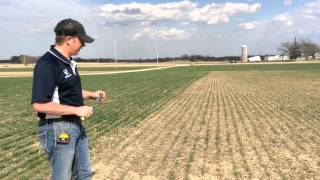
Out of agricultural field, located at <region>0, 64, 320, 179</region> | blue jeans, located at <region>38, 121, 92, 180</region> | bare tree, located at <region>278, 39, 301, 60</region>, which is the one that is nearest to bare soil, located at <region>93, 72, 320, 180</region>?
agricultural field, located at <region>0, 64, 320, 179</region>

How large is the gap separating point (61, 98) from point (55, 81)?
18 cm

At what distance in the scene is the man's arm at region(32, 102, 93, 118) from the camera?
3984 mm

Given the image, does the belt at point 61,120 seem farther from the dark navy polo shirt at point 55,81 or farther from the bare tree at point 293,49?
the bare tree at point 293,49

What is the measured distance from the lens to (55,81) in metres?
4.03

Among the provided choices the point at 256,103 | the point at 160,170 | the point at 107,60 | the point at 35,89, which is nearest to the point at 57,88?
the point at 35,89

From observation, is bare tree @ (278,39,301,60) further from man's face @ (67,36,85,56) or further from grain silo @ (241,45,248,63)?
man's face @ (67,36,85,56)

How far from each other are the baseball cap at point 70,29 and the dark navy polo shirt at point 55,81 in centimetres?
16

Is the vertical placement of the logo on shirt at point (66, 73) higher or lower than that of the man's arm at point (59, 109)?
higher

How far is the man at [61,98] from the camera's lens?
13.1 feet

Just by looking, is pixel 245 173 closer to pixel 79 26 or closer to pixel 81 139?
pixel 81 139

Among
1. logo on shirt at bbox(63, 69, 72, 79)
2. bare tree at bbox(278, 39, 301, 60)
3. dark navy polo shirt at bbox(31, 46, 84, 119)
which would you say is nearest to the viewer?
dark navy polo shirt at bbox(31, 46, 84, 119)

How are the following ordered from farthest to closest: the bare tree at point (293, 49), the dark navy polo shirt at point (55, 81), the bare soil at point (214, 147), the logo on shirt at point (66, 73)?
1. the bare tree at point (293, 49)
2. the bare soil at point (214, 147)
3. the logo on shirt at point (66, 73)
4. the dark navy polo shirt at point (55, 81)

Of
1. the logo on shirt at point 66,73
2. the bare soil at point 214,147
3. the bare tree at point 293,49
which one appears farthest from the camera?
the bare tree at point 293,49

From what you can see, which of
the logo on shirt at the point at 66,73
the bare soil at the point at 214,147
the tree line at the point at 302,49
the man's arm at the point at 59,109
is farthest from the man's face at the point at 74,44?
the tree line at the point at 302,49
